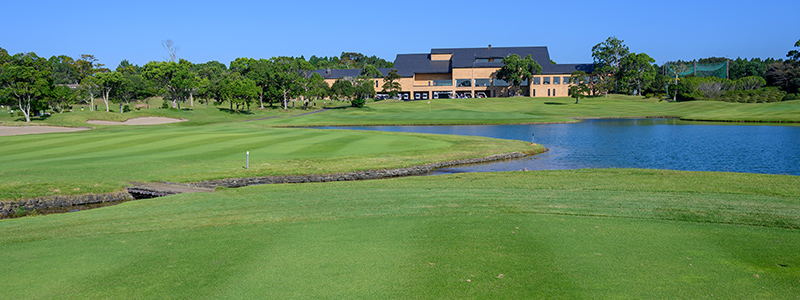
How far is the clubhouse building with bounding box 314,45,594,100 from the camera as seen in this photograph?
126 metres

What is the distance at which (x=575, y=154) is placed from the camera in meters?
31.6

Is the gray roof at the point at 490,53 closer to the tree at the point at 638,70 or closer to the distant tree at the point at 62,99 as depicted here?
the tree at the point at 638,70

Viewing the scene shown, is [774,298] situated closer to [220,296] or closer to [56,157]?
[220,296]

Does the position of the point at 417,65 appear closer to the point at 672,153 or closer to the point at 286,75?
the point at 286,75

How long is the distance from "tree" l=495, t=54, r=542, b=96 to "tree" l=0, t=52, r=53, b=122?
88.8 m

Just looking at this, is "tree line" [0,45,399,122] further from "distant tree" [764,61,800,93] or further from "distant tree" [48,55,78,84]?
"distant tree" [764,61,800,93]

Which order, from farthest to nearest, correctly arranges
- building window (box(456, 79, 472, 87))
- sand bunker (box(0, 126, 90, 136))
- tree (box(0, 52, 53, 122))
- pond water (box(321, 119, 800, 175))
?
building window (box(456, 79, 472, 87)) → tree (box(0, 52, 53, 122)) → sand bunker (box(0, 126, 90, 136)) → pond water (box(321, 119, 800, 175))

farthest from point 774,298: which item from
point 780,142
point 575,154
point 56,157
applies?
point 780,142

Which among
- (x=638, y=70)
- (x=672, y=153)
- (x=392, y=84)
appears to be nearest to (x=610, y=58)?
(x=638, y=70)

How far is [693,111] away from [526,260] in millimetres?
81929

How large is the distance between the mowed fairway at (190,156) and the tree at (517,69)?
86927 mm

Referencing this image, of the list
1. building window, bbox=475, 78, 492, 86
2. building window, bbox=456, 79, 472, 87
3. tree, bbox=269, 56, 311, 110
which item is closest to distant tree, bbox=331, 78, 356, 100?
tree, bbox=269, 56, 311, 110

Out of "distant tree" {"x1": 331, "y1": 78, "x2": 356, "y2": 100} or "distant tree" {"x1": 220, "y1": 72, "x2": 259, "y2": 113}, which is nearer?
"distant tree" {"x1": 220, "y1": 72, "x2": 259, "y2": 113}

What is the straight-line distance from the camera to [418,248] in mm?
8180
